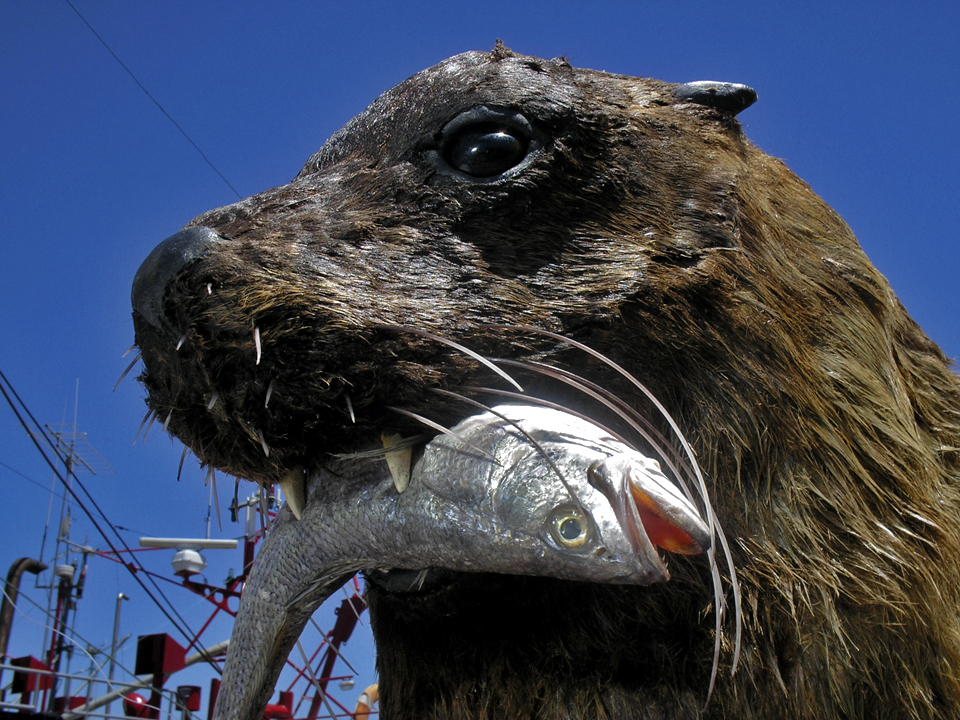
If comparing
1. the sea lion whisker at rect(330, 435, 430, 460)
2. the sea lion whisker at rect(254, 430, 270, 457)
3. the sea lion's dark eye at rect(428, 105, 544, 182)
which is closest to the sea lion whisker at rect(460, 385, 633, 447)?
the sea lion whisker at rect(330, 435, 430, 460)

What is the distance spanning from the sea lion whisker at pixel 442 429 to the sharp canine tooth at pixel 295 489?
0.99ft

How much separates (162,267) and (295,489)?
53 cm

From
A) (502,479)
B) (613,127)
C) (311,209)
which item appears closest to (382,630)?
(502,479)

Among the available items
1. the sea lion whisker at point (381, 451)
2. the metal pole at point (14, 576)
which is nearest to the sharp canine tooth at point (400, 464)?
the sea lion whisker at point (381, 451)

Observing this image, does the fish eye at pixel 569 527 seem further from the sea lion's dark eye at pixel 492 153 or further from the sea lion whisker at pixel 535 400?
the sea lion's dark eye at pixel 492 153

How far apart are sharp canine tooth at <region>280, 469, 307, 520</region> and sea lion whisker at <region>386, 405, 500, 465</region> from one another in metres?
Answer: 0.30

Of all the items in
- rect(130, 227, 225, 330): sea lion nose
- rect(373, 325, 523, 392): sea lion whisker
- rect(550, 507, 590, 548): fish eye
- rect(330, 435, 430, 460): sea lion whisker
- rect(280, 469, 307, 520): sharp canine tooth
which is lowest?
Answer: rect(550, 507, 590, 548): fish eye

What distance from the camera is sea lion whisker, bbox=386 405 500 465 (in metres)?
1.41

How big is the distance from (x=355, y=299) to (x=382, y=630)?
3.04ft

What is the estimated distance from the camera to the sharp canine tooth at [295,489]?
1.67 meters

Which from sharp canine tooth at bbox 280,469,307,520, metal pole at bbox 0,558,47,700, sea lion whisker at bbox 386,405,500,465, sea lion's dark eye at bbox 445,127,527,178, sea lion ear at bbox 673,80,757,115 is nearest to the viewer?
sea lion whisker at bbox 386,405,500,465

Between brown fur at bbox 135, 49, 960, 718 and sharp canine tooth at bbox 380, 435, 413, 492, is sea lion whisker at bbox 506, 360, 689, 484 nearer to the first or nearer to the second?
brown fur at bbox 135, 49, 960, 718

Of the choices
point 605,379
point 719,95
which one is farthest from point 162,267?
point 719,95

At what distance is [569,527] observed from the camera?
1.28 meters
